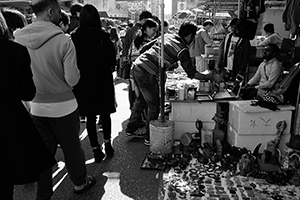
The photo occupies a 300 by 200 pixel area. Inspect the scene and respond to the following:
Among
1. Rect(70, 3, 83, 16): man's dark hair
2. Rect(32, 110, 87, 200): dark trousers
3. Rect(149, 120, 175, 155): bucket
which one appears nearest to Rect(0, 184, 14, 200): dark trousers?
Rect(32, 110, 87, 200): dark trousers

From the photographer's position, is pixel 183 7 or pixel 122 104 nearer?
pixel 122 104

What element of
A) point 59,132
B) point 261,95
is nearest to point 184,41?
point 261,95

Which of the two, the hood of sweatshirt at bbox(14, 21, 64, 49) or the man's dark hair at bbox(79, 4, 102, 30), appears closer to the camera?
the hood of sweatshirt at bbox(14, 21, 64, 49)

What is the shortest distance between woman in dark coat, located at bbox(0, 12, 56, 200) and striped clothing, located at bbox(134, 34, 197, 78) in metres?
1.99

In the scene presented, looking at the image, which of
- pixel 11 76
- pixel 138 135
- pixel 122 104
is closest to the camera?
pixel 11 76

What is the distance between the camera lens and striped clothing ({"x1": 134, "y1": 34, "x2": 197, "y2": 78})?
3363mm

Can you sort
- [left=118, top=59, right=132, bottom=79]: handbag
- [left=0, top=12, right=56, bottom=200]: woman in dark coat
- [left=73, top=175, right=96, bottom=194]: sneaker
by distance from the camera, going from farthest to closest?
[left=118, top=59, right=132, bottom=79]: handbag, [left=73, top=175, right=96, bottom=194]: sneaker, [left=0, top=12, right=56, bottom=200]: woman in dark coat

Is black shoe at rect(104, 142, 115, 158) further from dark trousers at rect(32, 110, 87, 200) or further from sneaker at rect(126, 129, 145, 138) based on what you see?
dark trousers at rect(32, 110, 87, 200)

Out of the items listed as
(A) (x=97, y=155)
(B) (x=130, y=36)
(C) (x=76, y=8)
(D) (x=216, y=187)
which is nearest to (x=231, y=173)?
(D) (x=216, y=187)

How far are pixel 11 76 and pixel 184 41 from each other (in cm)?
225

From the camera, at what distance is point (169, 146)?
11.2ft

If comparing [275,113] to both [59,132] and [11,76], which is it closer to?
[59,132]

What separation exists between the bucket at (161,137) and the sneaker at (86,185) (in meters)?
0.85

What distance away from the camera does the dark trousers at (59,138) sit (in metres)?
2.29
